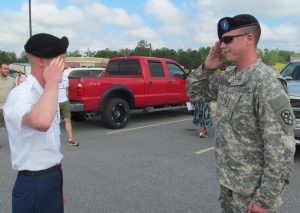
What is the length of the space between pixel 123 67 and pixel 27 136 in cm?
973

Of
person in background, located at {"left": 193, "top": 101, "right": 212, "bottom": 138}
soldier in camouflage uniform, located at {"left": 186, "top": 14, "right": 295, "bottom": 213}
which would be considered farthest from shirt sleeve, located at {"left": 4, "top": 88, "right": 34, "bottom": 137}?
person in background, located at {"left": 193, "top": 101, "right": 212, "bottom": 138}

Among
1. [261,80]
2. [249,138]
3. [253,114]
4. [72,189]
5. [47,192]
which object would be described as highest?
[261,80]

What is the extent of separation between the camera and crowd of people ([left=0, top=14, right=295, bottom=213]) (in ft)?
7.14

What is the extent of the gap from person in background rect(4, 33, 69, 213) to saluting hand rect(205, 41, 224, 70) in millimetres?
968

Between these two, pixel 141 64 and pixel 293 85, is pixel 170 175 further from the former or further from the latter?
pixel 141 64

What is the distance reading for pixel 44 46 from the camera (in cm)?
223

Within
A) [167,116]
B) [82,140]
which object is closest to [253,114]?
[82,140]

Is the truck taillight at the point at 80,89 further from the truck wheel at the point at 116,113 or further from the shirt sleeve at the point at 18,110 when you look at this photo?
the shirt sleeve at the point at 18,110

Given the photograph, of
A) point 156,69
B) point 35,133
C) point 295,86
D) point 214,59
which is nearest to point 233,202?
point 214,59

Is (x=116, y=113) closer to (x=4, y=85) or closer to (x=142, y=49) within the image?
(x=4, y=85)

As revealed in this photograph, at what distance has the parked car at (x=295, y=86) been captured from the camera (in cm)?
672

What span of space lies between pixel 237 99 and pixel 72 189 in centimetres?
357

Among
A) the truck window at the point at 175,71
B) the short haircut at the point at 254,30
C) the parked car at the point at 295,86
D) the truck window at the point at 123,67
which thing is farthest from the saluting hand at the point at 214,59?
the truck window at the point at 175,71

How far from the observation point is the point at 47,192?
2.33 m
